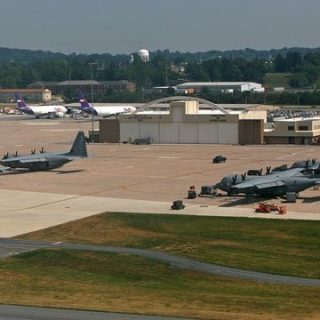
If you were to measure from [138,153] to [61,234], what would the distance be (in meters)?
73.2

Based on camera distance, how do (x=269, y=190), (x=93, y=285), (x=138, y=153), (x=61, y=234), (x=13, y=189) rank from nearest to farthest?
(x=93, y=285), (x=61, y=234), (x=269, y=190), (x=13, y=189), (x=138, y=153)

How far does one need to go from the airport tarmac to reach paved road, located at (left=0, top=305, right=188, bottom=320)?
28.6 meters

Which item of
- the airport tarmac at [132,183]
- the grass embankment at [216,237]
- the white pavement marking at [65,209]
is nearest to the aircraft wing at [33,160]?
the airport tarmac at [132,183]

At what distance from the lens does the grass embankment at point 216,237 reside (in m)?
58.2

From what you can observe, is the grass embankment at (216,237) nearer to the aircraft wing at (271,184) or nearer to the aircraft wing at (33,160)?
the aircraft wing at (271,184)

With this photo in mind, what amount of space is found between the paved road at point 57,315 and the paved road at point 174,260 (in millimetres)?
14036

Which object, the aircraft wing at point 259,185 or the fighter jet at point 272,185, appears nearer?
the aircraft wing at point 259,185

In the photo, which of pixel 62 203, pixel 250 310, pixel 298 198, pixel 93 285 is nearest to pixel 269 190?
pixel 298 198

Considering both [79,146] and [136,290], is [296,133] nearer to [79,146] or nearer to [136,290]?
[79,146]

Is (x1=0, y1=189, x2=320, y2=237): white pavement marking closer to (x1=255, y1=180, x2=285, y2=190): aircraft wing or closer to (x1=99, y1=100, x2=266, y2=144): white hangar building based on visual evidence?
(x1=255, y1=180, x2=285, y2=190): aircraft wing

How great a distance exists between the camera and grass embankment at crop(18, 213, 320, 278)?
5825 centimetres

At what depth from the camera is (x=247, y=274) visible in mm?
54219

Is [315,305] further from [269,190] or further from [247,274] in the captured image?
[269,190]

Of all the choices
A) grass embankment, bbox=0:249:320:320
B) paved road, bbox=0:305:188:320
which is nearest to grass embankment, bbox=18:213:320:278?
grass embankment, bbox=0:249:320:320
